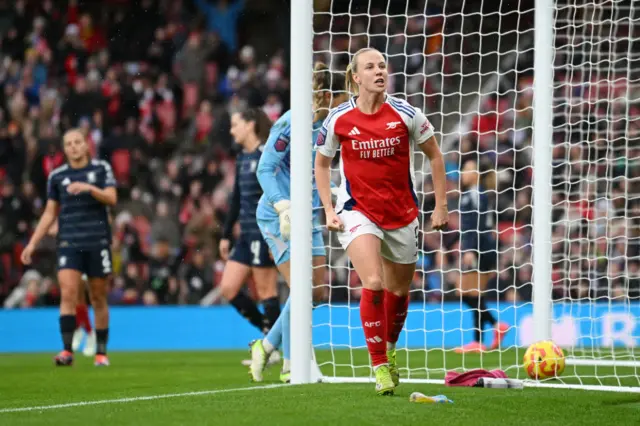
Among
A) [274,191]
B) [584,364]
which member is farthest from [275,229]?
[584,364]

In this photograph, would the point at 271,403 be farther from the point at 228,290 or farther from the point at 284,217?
the point at 228,290

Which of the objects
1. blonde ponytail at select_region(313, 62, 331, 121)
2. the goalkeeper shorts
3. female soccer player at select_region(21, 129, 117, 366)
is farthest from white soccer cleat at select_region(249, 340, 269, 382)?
female soccer player at select_region(21, 129, 117, 366)

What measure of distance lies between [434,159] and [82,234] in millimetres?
4949

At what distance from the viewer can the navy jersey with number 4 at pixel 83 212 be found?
10.6 metres

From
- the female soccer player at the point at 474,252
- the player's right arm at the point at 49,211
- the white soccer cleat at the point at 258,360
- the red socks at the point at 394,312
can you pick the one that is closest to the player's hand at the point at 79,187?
the player's right arm at the point at 49,211

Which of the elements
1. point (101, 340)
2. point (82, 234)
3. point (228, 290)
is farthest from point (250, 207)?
point (101, 340)

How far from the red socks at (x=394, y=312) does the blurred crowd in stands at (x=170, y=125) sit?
24.8ft

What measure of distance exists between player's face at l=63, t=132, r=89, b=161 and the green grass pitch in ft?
7.63

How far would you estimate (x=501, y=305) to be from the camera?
15180 mm

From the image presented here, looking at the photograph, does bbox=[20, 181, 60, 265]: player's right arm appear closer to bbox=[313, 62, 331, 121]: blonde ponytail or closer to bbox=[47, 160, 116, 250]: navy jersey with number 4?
bbox=[47, 160, 116, 250]: navy jersey with number 4

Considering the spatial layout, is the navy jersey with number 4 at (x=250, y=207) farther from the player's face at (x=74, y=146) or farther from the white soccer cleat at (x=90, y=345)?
the white soccer cleat at (x=90, y=345)

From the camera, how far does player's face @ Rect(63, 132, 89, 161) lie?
10555mm

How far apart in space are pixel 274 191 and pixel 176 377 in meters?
1.85

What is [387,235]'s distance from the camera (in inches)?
257
